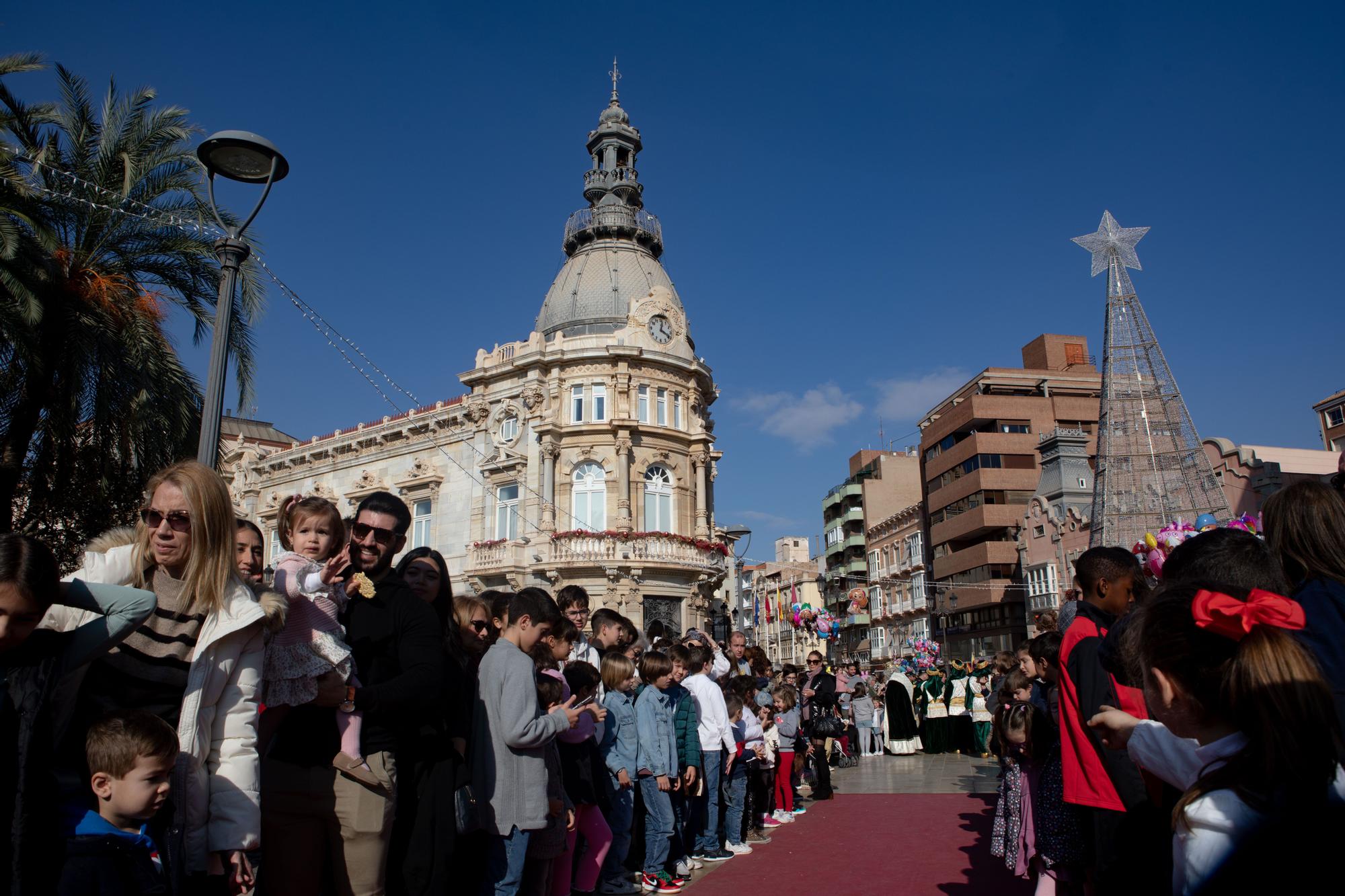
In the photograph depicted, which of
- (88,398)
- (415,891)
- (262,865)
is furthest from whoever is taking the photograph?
(88,398)

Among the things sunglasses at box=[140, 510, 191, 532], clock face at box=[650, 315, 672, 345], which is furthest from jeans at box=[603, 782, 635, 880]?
clock face at box=[650, 315, 672, 345]

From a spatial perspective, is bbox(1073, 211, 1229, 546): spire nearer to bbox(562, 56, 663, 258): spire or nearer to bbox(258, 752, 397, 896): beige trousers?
bbox(562, 56, 663, 258): spire

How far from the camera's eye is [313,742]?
3518 mm

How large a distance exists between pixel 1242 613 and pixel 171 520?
340cm

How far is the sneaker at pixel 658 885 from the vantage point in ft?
22.6

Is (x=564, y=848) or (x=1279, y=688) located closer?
(x=1279, y=688)

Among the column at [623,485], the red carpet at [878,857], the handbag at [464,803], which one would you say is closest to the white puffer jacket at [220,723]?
the handbag at [464,803]

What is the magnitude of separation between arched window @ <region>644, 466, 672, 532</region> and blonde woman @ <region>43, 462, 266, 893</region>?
24.3m

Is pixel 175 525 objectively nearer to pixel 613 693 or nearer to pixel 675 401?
pixel 613 693

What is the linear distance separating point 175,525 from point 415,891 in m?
1.97

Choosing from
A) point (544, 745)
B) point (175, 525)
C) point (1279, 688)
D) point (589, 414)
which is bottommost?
point (544, 745)

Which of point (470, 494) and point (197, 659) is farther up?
point (470, 494)

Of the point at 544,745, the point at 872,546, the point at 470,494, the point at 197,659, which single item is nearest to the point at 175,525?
the point at 197,659

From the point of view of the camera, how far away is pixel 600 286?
99.8ft
